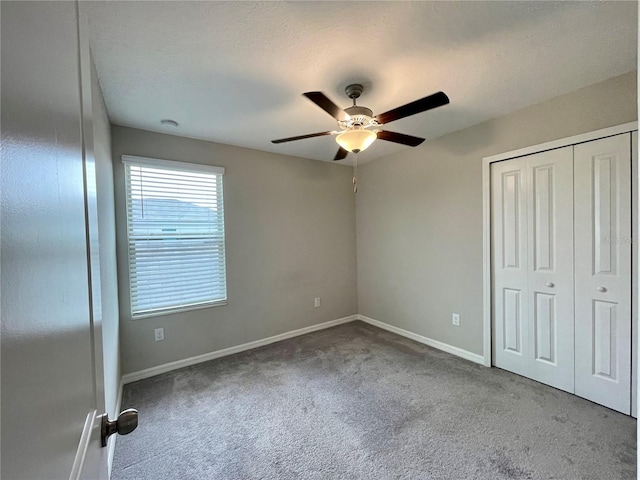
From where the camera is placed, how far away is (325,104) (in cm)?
168

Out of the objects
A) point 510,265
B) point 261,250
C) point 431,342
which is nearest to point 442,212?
point 510,265

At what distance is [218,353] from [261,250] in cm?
124

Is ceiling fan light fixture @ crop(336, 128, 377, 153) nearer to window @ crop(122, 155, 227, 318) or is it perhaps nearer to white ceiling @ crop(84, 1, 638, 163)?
white ceiling @ crop(84, 1, 638, 163)

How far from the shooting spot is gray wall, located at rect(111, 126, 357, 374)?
2725 mm

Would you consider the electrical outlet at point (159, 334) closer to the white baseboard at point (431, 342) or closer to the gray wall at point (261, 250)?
the gray wall at point (261, 250)

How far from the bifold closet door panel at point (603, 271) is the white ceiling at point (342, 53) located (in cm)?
61

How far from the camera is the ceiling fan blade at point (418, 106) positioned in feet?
5.07

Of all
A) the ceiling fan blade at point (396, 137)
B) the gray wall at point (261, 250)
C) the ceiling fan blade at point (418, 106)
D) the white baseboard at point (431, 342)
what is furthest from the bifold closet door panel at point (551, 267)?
the gray wall at point (261, 250)

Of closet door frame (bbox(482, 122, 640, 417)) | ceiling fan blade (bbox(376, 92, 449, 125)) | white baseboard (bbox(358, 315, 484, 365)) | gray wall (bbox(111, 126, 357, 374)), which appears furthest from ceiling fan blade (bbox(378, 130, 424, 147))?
white baseboard (bbox(358, 315, 484, 365))

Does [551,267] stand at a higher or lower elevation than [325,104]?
lower

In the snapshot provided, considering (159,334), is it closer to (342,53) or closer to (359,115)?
(359,115)

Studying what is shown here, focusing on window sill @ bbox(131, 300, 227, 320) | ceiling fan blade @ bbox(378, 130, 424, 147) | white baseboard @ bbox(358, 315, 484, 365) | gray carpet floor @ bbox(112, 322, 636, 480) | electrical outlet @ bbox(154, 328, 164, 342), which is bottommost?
gray carpet floor @ bbox(112, 322, 636, 480)

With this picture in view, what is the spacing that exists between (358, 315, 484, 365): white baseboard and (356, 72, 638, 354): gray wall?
51 millimetres

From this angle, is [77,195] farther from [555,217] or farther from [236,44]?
[555,217]
